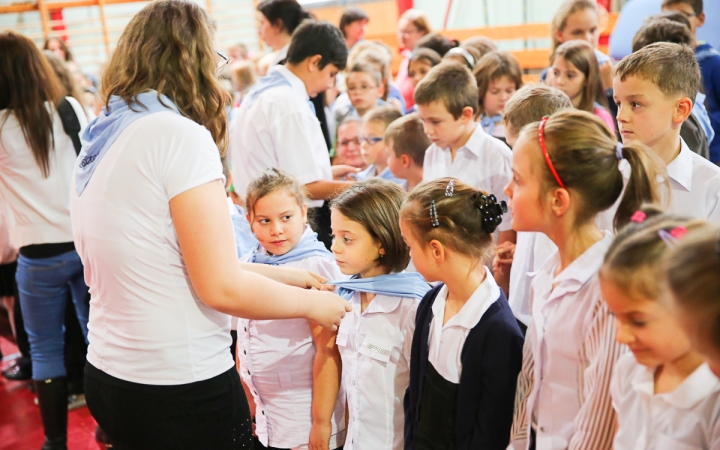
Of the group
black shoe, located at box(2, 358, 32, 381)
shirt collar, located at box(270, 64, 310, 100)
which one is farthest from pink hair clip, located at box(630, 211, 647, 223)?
black shoe, located at box(2, 358, 32, 381)

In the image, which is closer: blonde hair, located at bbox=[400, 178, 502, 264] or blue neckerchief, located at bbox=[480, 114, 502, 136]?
blonde hair, located at bbox=[400, 178, 502, 264]

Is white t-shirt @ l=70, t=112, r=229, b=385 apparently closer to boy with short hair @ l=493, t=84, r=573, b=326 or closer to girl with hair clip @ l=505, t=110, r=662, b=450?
girl with hair clip @ l=505, t=110, r=662, b=450

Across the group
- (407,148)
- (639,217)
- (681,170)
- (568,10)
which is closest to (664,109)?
(681,170)

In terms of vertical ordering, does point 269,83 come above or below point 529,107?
above

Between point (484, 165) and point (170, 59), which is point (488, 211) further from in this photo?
point (484, 165)

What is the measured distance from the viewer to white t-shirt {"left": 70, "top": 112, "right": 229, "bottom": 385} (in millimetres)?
1375

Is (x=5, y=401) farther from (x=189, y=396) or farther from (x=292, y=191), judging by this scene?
(x=189, y=396)

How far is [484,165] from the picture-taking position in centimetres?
274

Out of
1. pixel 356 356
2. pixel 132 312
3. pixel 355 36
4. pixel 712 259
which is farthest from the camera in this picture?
pixel 355 36

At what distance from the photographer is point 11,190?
2.89 metres

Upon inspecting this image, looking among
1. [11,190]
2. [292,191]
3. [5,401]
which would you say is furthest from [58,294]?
[292,191]

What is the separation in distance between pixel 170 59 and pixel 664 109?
1388mm

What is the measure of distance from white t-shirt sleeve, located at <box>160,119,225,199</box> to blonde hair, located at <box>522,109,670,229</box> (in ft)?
2.37

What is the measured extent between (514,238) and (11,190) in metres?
2.21
